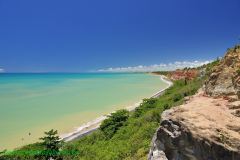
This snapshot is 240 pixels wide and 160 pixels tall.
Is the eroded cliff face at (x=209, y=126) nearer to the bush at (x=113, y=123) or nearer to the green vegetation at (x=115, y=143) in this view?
the green vegetation at (x=115, y=143)

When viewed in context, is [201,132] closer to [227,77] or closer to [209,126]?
[209,126]

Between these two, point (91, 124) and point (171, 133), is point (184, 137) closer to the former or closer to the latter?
point (171, 133)

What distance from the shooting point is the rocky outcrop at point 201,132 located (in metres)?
5.96

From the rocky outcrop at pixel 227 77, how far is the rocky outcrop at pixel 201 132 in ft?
1.69

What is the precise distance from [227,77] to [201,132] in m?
2.99

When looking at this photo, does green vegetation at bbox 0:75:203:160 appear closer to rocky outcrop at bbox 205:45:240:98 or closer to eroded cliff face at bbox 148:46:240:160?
rocky outcrop at bbox 205:45:240:98

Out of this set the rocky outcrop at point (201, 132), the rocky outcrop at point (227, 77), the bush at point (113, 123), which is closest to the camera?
the rocky outcrop at point (201, 132)

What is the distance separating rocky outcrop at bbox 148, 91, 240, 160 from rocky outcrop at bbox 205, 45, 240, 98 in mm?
515

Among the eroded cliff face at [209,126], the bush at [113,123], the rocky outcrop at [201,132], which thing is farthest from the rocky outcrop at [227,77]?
the bush at [113,123]

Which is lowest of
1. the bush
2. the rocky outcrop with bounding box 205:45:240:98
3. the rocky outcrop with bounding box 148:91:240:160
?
the bush

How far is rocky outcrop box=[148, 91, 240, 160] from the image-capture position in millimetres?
5957

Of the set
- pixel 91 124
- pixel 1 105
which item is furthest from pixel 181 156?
pixel 1 105

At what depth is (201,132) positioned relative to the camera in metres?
6.29

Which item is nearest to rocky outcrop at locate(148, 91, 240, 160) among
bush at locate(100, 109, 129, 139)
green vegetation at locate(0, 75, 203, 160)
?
green vegetation at locate(0, 75, 203, 160)
